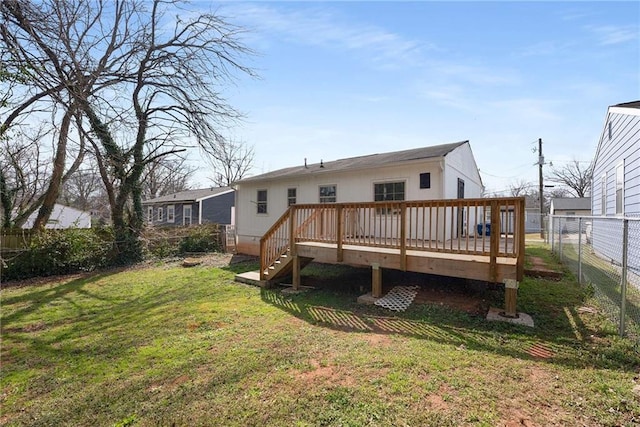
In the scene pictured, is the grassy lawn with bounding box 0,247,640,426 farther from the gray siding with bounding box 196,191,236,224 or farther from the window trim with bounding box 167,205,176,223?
the window trim with bounding box 167,205,176,223

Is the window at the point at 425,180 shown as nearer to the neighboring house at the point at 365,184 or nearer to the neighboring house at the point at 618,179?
the neighboring house at the point at 365,184

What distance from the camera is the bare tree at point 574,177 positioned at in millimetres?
37094

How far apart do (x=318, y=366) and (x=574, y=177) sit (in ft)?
156

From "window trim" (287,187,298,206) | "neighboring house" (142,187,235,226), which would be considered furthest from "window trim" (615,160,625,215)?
"neighboring house" (142,187,235,226)

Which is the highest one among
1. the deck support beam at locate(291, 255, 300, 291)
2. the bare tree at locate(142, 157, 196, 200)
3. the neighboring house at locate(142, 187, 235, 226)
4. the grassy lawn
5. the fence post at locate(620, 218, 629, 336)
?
the bare tree at locate(142, 157, 196, 200)

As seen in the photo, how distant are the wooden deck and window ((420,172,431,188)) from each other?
4.55 feet

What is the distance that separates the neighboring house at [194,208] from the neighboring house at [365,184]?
10.6m

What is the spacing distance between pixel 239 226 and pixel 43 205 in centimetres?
681

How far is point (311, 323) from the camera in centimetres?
483

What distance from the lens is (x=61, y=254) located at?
397 inches

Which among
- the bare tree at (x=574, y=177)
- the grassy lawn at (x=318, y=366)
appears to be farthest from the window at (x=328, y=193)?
the bare tree at (x=574, y=177)

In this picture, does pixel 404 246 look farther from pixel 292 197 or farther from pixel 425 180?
pixel 292 197

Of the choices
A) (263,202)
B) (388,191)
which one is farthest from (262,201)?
(388,191)

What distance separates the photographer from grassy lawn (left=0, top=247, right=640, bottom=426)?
248 cm
